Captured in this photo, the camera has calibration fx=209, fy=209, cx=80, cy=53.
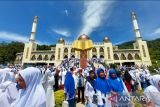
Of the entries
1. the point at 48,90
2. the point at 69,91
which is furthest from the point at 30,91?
the point at 69,91

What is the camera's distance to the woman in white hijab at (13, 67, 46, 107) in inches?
101

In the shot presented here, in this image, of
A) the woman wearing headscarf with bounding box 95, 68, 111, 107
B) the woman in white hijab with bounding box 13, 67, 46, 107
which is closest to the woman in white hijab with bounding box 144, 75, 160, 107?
the woman wearing headscarf with bounding box 95, 68, 111, 107

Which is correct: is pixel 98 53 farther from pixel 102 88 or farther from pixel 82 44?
pixel 102 88

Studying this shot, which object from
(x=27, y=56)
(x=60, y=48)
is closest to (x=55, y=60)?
(x=60, y=48)

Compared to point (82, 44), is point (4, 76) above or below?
below

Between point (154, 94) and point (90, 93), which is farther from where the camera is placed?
point (90, 93)


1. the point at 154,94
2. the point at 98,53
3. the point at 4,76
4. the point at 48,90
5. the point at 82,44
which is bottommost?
the point at 154,94

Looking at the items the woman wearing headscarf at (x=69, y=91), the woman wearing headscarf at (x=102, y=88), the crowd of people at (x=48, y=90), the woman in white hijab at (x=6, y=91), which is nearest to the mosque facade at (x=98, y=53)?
the woman wearing headscarf at (x=69, y=91)

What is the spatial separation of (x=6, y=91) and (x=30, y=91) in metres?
0.90

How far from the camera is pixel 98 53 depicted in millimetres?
58281

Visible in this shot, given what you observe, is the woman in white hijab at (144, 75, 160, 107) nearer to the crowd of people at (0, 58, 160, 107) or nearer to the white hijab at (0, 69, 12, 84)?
the crowd of people at (0, 58, 160, 107)

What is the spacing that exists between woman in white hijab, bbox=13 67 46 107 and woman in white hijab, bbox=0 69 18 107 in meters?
0.52

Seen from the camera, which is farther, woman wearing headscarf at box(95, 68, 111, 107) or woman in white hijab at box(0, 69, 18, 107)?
woman wearing headscarf at box(95, 68, 111, 107)

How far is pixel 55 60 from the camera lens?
2271 inches
